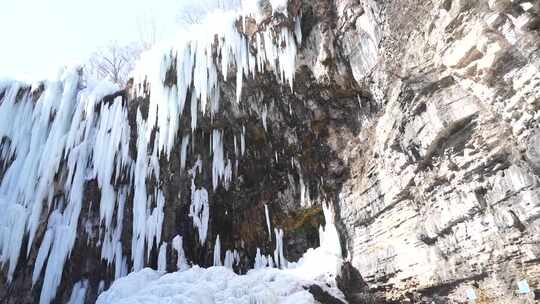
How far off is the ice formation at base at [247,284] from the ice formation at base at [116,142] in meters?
0.89

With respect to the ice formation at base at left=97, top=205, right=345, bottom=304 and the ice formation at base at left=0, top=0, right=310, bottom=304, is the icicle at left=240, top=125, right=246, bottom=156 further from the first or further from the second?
the ice formation at base at left=97, top=205, right=345, bottom=304

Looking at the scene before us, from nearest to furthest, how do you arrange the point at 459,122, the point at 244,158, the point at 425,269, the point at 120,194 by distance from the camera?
the point at 459,122 → the point at 425,269 → the point at 244,158 → the point at 120,194

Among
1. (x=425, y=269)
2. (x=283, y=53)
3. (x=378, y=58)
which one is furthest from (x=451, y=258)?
(x=283, y=53)

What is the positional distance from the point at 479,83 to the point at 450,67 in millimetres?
479

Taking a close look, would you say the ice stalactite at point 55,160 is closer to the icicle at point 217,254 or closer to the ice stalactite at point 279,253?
the icicle at point 217,254

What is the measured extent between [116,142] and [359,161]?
230 inches

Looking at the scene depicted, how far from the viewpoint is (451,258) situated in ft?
17.7

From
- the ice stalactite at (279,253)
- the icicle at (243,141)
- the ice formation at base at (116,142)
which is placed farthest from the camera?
the icicle at (243,141)

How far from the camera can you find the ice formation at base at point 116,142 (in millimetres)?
8516

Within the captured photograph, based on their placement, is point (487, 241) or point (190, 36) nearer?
point (487, 241)

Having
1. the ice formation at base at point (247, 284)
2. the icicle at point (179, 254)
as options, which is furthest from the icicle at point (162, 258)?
the ice formation at base at point (247, 284)

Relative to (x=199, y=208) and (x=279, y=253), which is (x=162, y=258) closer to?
(x=199, y=208)

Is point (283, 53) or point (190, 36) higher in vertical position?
point (190, 36)

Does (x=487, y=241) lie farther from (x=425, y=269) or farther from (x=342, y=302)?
(x=342, y=302)
